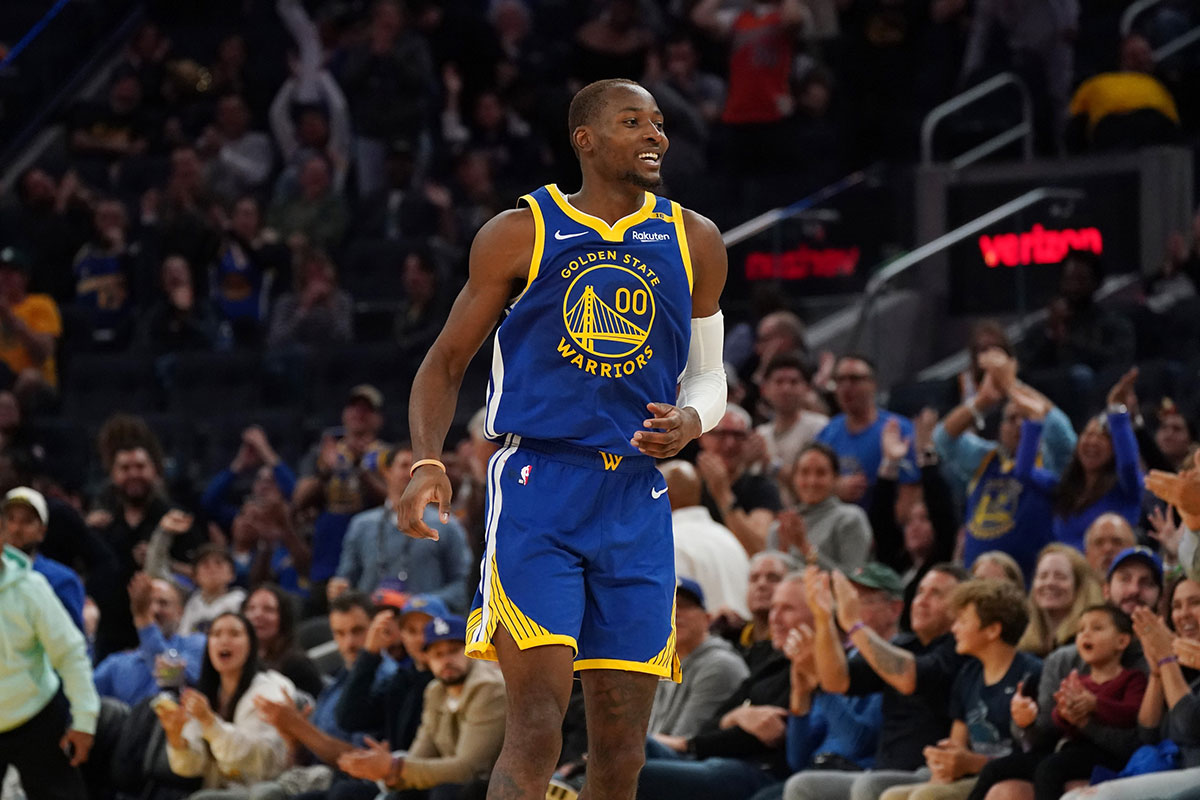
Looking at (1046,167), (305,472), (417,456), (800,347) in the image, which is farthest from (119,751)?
(1046,167)

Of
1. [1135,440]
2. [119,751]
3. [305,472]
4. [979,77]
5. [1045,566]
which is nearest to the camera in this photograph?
[1045,566]

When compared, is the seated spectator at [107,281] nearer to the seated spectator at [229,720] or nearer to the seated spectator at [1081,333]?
the seated spectator at [229,720]

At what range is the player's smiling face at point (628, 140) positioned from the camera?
494 cm

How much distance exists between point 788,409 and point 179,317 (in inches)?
218

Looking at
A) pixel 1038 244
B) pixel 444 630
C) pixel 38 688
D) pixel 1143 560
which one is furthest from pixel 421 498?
pixel 1038 244

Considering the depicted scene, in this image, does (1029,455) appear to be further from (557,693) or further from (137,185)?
(137,185)

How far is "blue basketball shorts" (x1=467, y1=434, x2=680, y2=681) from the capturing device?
483cm

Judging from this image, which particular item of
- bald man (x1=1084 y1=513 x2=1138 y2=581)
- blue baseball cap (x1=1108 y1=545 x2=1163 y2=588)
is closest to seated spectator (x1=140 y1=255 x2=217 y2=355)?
bald man (x1=1084 y1=513 x2=1138 y2=581)

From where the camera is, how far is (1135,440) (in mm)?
8758

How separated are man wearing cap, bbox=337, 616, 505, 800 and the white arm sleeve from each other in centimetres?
318

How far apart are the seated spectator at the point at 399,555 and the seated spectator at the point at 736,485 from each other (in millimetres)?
1271

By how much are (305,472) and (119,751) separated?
11.1ft

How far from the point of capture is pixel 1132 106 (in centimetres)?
1303

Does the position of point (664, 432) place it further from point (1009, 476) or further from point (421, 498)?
point (1009, 476)
